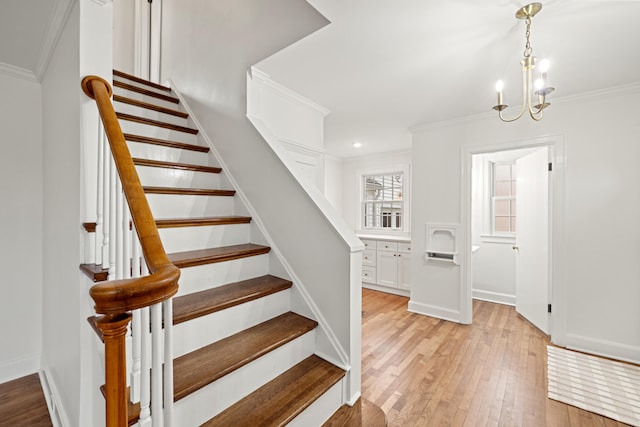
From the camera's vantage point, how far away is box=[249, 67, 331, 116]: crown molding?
7.00ft

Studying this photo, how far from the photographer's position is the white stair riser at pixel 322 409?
121 cm

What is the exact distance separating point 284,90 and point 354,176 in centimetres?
325

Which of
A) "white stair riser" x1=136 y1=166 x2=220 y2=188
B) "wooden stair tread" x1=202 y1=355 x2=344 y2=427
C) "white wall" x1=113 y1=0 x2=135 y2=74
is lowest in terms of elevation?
"wooden stair tread" x1=202 y1=355 x2=344 y2=427

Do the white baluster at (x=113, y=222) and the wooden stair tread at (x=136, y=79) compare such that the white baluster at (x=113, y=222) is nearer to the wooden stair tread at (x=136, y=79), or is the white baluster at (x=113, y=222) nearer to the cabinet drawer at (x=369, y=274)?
the wooden stair tread at (x=136, y=79)

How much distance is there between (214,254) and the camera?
5.22 ft

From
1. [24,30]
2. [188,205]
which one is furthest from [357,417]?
[24,30]

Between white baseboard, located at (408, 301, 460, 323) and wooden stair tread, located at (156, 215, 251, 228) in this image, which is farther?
white baseboard, located at (408, 301, 460, 323)

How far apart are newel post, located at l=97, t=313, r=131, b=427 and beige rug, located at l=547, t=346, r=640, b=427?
2.66m

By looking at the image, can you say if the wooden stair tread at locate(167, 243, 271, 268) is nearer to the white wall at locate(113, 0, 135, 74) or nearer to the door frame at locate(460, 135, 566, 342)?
the door frame at locate(460, 135, 566, 342)

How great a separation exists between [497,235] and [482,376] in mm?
2616

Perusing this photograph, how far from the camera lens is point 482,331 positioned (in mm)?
2959

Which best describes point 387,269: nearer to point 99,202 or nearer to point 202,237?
point 202,237

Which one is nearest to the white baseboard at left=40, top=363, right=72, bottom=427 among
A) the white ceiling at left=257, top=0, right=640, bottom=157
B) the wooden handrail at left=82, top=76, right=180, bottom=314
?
the wooden handrail at left=82, top=76, right=180, bottom=314

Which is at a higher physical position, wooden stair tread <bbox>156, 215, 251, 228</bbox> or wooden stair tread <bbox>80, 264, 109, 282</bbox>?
wooden stair tread <bbox>156, 215, 251, 228</bbox>
